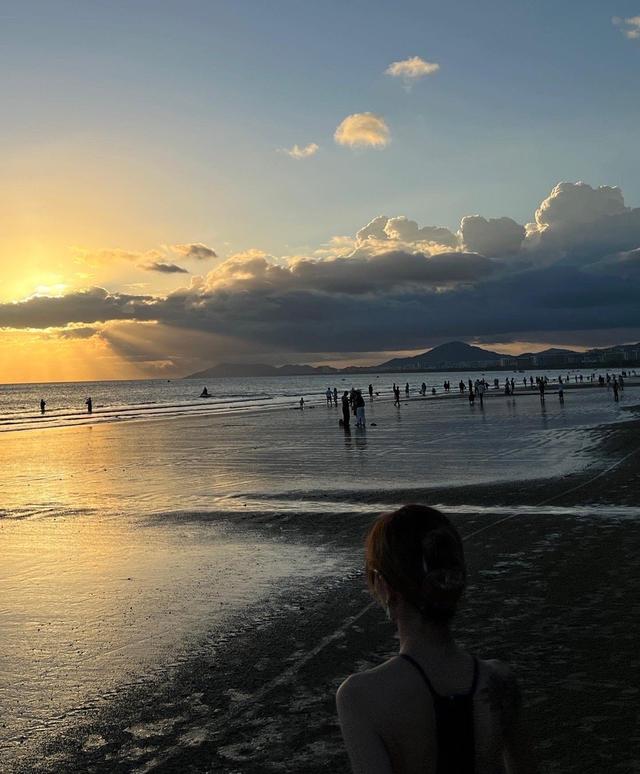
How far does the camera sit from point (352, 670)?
270 inches

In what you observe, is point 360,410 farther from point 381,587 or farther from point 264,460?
point 381,587

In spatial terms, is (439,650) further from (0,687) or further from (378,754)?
(0,687)

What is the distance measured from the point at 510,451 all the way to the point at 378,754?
2556 centimetres

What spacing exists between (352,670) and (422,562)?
16.5 feet

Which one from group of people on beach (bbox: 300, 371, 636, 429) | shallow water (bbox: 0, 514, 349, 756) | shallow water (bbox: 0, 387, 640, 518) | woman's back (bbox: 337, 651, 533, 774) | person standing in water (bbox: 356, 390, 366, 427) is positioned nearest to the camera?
woman's back (bbox: 337, 651, 533, 774)

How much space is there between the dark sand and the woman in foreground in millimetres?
3196

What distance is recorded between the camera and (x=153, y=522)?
50.1ft

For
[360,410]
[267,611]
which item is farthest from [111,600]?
[360,410]

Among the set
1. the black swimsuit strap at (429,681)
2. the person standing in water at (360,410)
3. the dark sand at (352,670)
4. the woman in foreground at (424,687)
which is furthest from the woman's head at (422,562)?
the person standing in water at (360,410)

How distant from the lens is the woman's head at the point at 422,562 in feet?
7.30

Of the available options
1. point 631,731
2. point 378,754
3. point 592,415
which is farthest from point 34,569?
point 592,415

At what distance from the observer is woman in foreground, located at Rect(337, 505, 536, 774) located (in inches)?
86.4

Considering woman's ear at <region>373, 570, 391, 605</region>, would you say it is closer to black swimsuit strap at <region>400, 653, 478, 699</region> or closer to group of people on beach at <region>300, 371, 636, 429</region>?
black swimsuit strap at <region>400, 653, 478, 699</region>

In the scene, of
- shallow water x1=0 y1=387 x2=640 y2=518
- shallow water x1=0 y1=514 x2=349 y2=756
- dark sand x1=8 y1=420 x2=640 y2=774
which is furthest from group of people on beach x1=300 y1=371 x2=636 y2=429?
dark sand x1=8 y1=420 x2=640 y2=774
